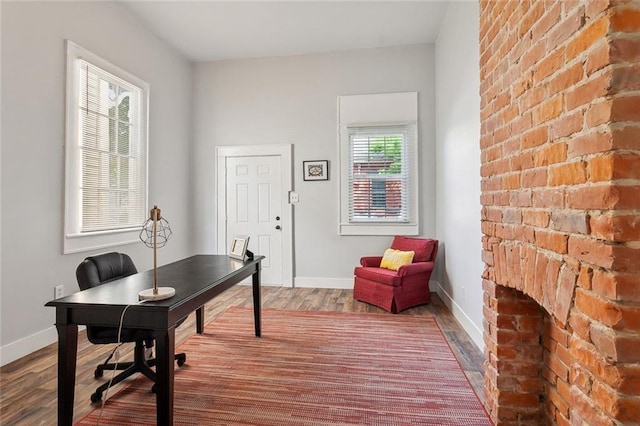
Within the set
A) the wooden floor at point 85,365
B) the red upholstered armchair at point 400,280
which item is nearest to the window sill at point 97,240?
the wooden floor at point 85,365

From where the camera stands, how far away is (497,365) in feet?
5.67

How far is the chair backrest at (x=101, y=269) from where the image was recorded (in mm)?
2051

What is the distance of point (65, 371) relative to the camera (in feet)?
5.37

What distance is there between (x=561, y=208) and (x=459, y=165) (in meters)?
2.27

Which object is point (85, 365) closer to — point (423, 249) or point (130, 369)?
point (130, 369)

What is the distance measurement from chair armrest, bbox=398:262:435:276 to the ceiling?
2889mm

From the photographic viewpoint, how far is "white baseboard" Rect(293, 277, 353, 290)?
4.75m

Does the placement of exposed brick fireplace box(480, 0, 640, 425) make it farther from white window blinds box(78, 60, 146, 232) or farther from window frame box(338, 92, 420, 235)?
white window blinds box(78, 60, 146, 232)

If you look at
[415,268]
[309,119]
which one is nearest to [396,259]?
[415,268]

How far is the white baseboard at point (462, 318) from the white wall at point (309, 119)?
2.76 ft

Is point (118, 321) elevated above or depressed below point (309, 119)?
below

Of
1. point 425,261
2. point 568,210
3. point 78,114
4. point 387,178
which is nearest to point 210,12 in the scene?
point 78,114

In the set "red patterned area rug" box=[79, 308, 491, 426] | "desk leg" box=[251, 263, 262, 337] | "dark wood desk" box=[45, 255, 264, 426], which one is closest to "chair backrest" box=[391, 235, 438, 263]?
"red patterned area rug" box=[79, 308, 491, 426]

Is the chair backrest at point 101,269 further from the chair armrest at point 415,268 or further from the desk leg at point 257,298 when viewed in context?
the chair armrest at point 415,268
